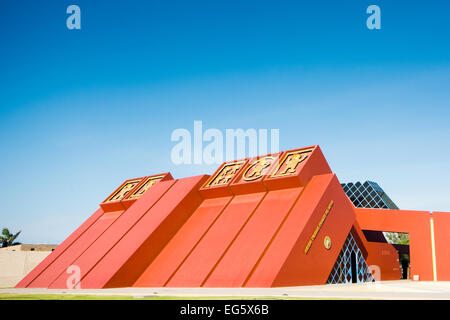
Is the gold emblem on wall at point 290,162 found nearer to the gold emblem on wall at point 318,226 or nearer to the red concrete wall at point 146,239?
the gold emblem on wall at point 318,226

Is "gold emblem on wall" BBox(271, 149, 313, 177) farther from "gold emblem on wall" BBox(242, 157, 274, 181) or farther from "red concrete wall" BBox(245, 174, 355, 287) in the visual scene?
"red concrete wall" BBox(245, 174, 355, 287)

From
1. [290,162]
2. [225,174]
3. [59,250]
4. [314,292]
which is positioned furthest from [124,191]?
[314,292]

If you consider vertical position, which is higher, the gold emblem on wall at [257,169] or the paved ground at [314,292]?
the gold emblem on wall at [257,169]

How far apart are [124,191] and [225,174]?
6.86 meters

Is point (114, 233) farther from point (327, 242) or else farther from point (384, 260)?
point (384, 260)

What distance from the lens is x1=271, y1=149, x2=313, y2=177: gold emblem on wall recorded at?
15.4 m

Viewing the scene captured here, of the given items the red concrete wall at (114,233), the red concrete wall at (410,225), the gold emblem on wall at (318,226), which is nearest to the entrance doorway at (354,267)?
the gold emblem on wall at (318,226)

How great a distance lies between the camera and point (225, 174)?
17781mm

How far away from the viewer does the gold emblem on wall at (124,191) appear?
71.5ft

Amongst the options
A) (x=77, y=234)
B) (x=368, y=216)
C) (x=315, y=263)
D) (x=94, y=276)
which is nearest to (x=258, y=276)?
(x=315, y=263)

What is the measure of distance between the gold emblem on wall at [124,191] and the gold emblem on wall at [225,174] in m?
5.73
